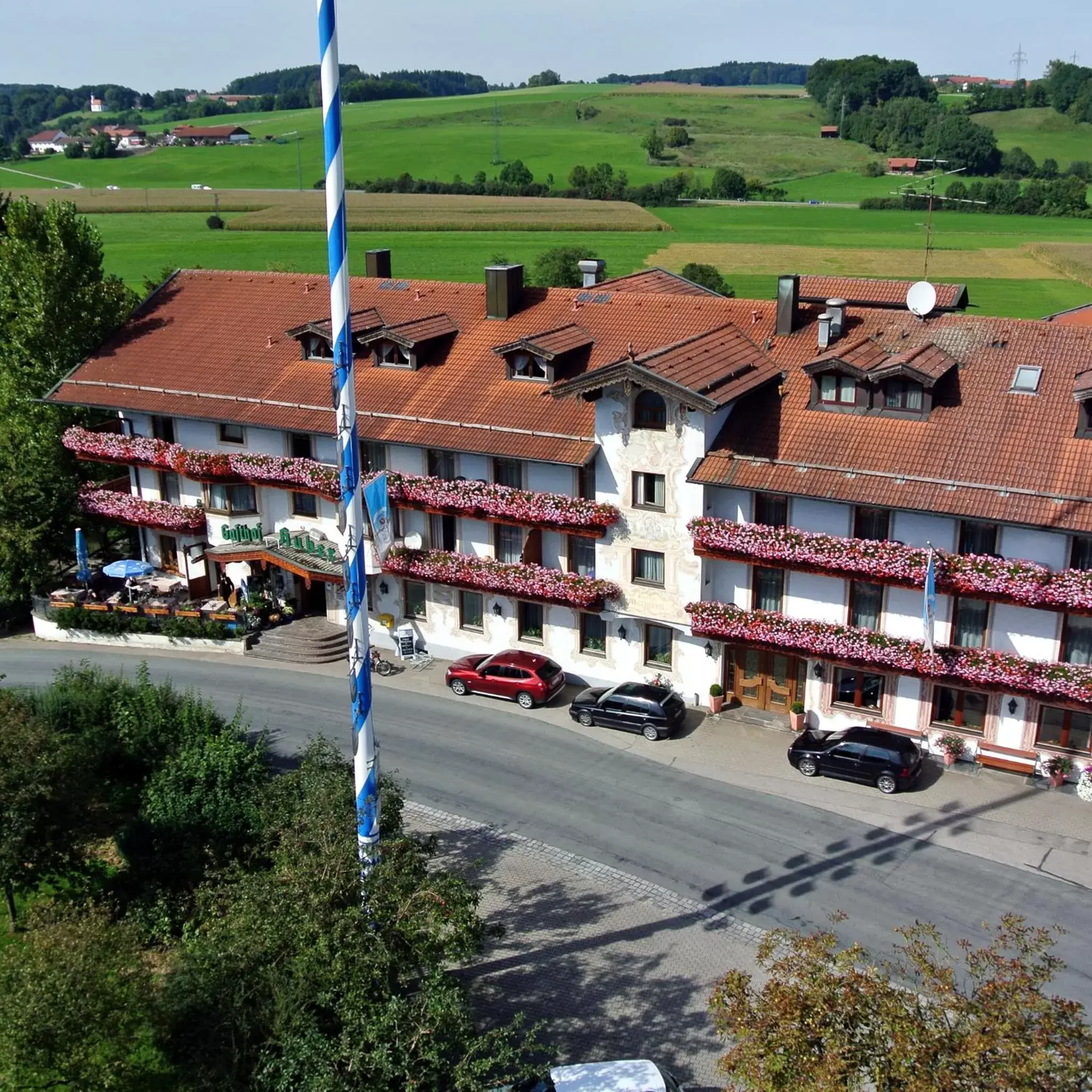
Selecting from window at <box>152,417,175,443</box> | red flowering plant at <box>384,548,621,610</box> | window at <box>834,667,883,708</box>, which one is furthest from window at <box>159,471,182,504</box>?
window at <box>834,667,883,708</box>

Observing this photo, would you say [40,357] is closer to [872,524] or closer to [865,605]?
[872,524]

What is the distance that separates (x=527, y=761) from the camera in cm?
3662

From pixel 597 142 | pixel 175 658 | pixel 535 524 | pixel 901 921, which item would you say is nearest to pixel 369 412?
pixel 535 524

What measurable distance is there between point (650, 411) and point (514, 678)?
9975mm

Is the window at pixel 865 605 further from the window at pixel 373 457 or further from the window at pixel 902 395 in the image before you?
the window at pixel 373 457

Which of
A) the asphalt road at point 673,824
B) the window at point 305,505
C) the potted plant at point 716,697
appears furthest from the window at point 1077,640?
the window at point 305,505

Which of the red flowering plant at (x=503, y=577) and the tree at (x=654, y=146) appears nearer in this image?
the red flowering plant at (x=503, y=577)

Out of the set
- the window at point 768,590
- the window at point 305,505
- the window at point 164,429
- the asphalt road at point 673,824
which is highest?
the window at point 164,429

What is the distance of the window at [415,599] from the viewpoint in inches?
1726

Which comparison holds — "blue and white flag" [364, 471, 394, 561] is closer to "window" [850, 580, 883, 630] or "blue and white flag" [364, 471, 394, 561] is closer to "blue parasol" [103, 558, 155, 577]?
"window" [850, 580, 883, 630]

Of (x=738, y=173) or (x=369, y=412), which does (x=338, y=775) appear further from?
(x=738, y=173)

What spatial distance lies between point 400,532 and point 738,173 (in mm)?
111041

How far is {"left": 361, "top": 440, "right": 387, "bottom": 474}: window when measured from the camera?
Answer: 42.9m

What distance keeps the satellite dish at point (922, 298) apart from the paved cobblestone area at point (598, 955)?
20143 mm
